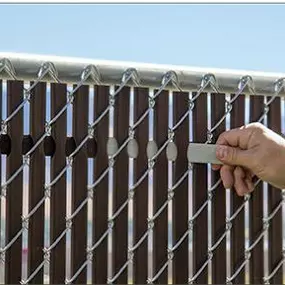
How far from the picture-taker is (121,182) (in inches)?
77.4

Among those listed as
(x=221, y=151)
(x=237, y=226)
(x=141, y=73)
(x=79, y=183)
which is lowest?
(x=237, y=226)

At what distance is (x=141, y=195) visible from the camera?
78.5 inches

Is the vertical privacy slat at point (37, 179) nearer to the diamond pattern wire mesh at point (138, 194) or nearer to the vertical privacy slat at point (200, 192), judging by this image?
the diamond pattern wire mesh at point (138, 194)

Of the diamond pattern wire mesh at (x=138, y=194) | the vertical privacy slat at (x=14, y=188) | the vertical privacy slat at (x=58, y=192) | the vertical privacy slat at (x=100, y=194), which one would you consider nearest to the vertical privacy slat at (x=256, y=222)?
the diamond pattern wire mesh at (x=138, y=194)

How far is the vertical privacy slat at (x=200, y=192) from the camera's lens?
2.05 metres

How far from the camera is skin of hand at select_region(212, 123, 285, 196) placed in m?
1.96

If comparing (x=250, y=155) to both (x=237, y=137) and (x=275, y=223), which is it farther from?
(x=275, y=223)

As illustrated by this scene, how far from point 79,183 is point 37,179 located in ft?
0.40

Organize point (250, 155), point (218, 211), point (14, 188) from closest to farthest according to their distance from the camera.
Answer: point (14, 188)
point (250, 155)
point (218, 211)

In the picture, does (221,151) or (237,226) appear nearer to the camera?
(221,151)

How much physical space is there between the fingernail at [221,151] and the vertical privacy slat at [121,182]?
277mm

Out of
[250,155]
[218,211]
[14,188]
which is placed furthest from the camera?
[218,211]

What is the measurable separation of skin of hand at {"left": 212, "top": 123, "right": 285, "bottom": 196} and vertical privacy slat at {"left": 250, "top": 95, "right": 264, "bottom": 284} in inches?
3.6

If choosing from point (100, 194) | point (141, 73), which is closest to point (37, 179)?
point (100, 194)
